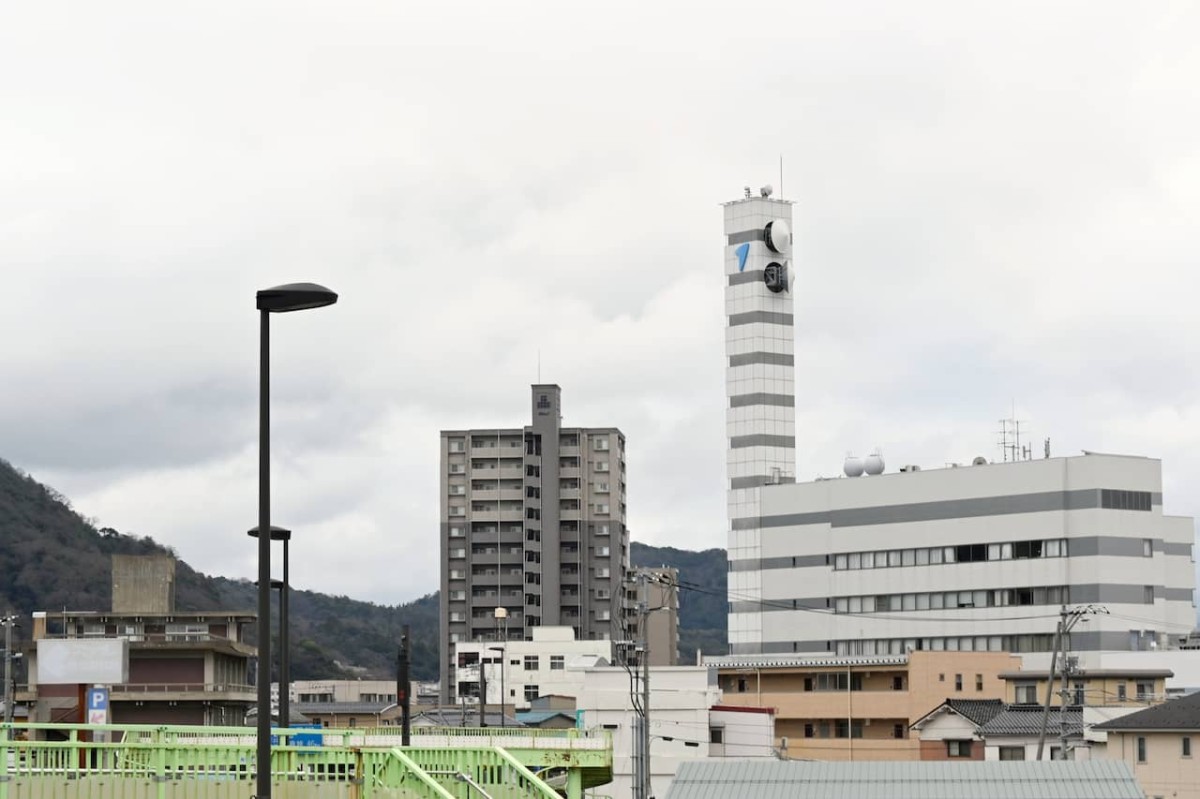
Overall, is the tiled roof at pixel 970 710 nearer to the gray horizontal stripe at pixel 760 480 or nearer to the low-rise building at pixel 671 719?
the low-rise building at pixel 671 719

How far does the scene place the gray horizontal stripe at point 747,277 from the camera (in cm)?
14425

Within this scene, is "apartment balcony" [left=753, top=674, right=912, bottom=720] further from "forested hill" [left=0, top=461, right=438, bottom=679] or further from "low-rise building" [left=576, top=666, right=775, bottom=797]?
"forested hill" [left=0, top=461, right=438, bottom=679]

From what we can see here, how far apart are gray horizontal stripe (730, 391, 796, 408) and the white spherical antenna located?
39.6 ft

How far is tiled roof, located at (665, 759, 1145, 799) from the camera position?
1620 inches

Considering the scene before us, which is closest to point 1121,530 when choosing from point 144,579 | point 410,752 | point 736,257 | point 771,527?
point 771,527

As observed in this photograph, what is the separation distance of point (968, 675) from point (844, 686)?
A: 7.81 m

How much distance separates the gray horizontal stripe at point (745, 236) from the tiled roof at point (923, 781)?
103 meters

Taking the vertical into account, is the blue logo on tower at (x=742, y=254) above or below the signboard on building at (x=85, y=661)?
above

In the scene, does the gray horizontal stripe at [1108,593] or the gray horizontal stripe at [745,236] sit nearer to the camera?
the gray horizontal stripe at [1108,593]

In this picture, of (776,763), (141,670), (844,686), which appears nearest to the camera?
(776,763)

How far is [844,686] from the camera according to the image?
4360 inches

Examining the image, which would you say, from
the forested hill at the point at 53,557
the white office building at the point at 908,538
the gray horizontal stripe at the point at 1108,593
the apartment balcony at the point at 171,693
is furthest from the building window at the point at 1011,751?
the forested hill at the point at 53,557

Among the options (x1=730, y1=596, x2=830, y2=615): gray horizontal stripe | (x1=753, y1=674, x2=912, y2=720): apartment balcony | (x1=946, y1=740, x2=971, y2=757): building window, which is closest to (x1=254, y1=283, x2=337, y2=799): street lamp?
(x1=946, y1=740, x2=971, y2=757): building window

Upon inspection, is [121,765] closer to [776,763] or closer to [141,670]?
[776,763]
